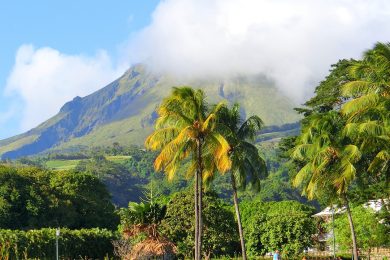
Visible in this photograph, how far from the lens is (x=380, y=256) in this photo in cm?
6569

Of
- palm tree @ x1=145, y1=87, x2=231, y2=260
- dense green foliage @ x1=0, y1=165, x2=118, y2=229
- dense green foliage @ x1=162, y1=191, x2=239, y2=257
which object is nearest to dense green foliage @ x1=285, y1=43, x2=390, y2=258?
palm tree @ x1=145, y1=87, x2=231, y2=260

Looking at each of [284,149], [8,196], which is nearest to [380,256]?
[284,149]

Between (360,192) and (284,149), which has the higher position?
(284,149)

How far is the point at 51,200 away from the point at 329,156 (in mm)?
41439

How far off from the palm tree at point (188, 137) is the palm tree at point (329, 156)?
6.29m

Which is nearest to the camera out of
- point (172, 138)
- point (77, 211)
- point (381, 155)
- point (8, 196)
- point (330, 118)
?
point (381, 155)

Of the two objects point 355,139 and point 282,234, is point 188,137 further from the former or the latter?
point 282,234

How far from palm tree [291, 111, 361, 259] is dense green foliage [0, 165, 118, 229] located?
37.3 metres

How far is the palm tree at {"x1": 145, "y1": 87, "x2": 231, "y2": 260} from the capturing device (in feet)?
127

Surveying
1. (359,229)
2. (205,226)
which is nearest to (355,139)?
(205,226)

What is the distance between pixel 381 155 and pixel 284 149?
79.6ft

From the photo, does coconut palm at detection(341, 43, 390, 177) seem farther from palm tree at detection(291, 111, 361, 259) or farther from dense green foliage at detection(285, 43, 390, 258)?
palm tree at detection(291, 111, 361, 259)

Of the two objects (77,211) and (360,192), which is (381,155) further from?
(77,211)

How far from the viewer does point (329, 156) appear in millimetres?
40812
